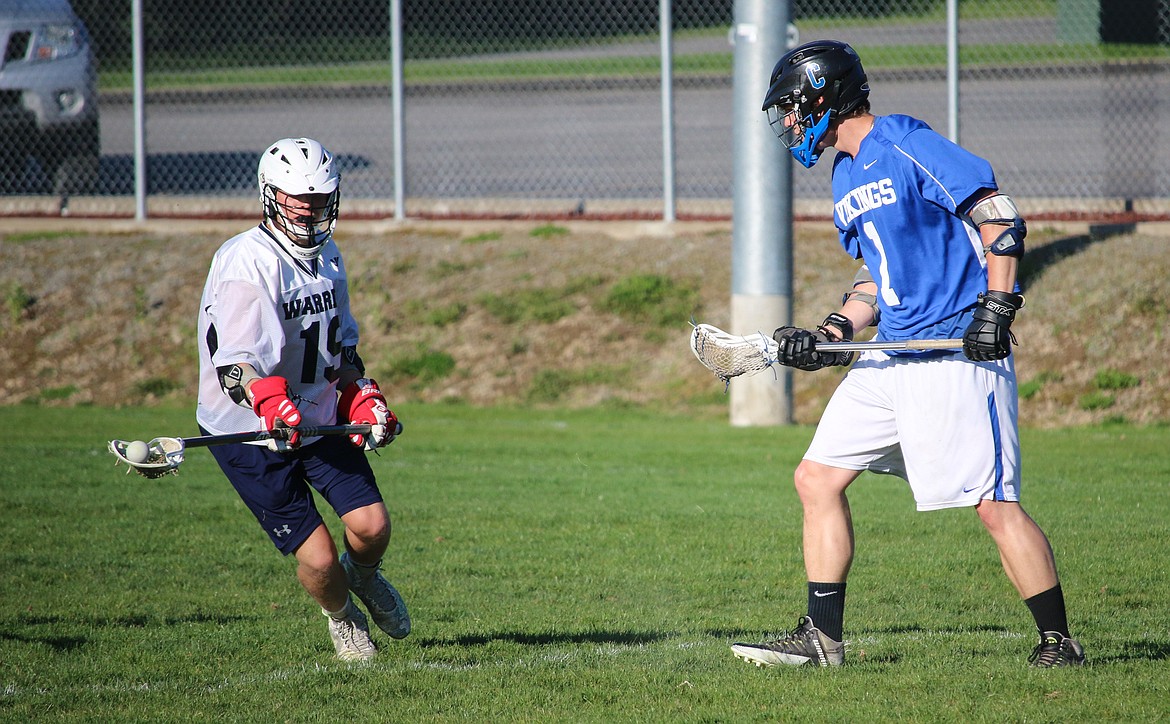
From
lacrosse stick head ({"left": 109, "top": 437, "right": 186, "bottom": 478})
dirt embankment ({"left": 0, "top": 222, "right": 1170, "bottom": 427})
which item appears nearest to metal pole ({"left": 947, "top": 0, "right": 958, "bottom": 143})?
dirt embankment ({"left": 0, "top": 222, "right": 1170, "bottom": 427})

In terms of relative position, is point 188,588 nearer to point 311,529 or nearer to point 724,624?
point 311,529

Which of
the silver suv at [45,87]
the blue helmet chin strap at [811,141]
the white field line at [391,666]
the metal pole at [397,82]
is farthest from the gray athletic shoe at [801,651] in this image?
the silver suv at [45,87]

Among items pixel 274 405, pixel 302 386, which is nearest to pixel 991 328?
pixel 274 405

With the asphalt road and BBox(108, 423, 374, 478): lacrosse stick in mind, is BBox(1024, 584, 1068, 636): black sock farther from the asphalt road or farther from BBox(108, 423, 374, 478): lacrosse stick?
the asphalt road

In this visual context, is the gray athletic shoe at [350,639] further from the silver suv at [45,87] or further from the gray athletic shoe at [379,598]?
the silver suv at [45,87]

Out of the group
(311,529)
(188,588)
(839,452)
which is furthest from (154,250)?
(839,452)

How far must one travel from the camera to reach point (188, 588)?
20.2ft

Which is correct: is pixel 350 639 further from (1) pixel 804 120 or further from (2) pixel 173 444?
(1) pixel 804 120

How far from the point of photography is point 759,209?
10.5 meters

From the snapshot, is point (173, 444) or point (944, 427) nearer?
point (944, 427)

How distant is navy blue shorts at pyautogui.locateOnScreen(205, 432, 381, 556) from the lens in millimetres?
4891

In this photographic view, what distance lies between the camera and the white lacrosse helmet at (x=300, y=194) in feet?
15.8

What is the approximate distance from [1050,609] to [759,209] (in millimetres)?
6350

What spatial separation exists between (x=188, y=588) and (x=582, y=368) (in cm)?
606
